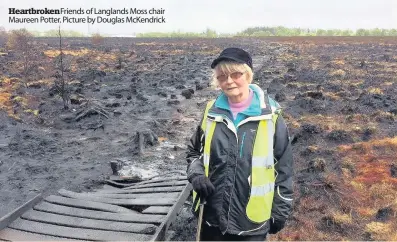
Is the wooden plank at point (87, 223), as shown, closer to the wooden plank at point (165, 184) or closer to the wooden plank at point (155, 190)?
the wooden plank at point (155, 190)

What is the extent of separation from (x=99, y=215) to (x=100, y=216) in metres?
0.04

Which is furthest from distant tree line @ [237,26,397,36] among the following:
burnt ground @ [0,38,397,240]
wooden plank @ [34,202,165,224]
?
wooden plank @ [34,202,165,224]

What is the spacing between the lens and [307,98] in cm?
1372

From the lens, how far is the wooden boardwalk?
167 inches

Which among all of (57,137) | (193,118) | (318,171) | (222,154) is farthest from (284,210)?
(193,118)

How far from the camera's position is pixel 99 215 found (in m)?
4.75

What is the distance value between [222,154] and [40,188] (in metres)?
5.13

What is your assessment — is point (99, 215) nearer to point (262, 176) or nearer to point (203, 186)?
point (203, 186)

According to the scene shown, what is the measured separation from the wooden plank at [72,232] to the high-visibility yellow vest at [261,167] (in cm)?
194

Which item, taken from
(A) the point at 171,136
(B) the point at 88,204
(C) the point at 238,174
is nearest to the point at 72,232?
(B) the point at 88,204

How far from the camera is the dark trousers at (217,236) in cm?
268

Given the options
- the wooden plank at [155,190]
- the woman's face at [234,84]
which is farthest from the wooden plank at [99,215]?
the woman's face at [234,84]

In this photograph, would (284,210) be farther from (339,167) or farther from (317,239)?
(339,167)

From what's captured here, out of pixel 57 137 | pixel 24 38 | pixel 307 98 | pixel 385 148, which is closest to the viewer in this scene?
pixel 385 148
